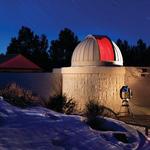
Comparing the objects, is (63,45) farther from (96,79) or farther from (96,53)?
(96,79)

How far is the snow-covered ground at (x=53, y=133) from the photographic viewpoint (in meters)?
7.94

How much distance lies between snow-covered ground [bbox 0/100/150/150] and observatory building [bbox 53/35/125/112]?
1128cm

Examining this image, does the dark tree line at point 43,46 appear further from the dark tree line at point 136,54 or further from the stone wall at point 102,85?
the stone wall at point 102,85

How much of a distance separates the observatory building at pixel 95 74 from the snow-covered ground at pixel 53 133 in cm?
1128

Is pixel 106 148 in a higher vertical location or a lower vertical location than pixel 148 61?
lower

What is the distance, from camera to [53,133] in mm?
8641

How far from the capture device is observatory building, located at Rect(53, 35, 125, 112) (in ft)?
71.7

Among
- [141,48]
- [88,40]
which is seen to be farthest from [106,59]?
[141,48]

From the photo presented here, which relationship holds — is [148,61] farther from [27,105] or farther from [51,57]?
[27,105]

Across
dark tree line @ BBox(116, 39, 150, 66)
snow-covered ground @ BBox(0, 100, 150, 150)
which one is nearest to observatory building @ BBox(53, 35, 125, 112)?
snow-covered ground @ BBox(0, 100, 150, 150)

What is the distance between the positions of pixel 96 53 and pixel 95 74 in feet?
4.77

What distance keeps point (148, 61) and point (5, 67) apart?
17985 millimetres

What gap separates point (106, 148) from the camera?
865cm

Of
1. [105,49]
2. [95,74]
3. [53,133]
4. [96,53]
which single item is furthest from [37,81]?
[53,133]
